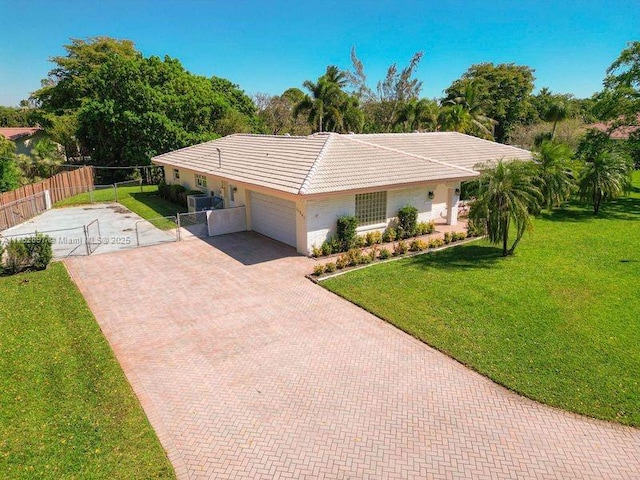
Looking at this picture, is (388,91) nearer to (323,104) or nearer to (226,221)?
(323,104)

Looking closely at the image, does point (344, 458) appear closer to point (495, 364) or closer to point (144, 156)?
point (495, 364)

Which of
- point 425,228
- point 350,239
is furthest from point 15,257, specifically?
point 425,228

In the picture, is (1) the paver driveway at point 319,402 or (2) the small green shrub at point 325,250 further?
(2) the small green shrub at point 325,250

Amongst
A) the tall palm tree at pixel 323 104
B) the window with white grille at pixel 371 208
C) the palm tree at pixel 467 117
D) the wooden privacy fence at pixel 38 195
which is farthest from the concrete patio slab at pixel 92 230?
the palm tree at pixel 467 117

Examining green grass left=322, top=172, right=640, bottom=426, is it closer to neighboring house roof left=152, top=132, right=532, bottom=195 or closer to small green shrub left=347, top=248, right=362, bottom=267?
small green shrub left=347, top=248, right=362, bottom=267

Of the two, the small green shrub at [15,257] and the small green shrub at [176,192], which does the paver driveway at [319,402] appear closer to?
the small green shrub at [15,257]

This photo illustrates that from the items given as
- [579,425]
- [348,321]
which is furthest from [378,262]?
[579,425]
